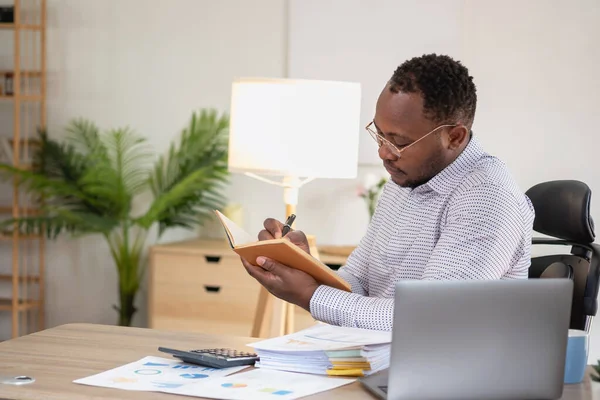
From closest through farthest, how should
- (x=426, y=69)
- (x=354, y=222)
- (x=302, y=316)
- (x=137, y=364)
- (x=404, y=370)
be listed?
1. (x=404, y=370)
2. (x=137, y=364)
3. (x=426, y=69)
4. (x=302, y=316)
5. (x=354, y=222)

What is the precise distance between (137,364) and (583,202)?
126cm

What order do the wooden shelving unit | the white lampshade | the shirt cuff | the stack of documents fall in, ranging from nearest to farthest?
the stack of documents → the shirt cuff → the white lampshade → the wooden shelving unit

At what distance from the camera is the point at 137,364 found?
74.7 inches

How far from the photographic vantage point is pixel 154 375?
1792 millimetres

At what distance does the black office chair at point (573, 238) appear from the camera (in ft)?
7.63

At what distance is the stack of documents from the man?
0.83 feet

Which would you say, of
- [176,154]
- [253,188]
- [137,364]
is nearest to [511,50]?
[253,188]

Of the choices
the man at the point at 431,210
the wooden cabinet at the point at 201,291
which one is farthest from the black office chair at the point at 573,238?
the wooden cabinet at the point at 201,291

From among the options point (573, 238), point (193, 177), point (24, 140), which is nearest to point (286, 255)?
point (573, 238)

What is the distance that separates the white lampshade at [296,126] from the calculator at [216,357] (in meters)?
1.41

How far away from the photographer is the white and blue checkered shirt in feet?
6.89

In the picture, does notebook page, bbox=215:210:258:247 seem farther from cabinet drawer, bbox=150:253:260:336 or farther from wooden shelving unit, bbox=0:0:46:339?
wooden shelving unit, bbox=0:0:46:339

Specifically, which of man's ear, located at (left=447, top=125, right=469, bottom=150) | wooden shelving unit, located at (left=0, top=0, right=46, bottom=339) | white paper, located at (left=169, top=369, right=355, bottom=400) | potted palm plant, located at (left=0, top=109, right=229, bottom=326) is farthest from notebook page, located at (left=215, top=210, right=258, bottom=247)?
wooden shelving unit, located at (left=0, top=0, right=46, bottom=339)

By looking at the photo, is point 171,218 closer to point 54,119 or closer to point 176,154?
point 176,154
